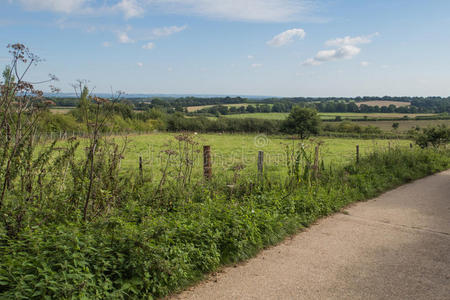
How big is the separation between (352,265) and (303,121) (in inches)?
2574

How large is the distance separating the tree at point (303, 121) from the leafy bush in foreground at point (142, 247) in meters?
62.4

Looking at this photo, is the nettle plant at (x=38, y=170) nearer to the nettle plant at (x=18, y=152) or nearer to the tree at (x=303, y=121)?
the nettle plant at (x=18, y=152)

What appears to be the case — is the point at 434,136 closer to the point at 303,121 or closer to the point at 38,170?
the point at 38,170

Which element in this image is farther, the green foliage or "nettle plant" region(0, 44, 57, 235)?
the green foliage

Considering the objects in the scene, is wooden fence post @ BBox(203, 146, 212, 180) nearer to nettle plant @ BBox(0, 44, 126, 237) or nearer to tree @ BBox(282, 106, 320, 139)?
nettle plant @ BBox(0, 44, 126, 237)

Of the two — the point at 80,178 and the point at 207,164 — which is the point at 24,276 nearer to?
the point at 80,178

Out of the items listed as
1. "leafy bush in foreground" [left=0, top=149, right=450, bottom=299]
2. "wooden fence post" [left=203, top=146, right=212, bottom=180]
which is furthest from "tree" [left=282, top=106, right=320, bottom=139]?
"leafy bush in foreground" [left=0, top=149, right=450, bottom=299]

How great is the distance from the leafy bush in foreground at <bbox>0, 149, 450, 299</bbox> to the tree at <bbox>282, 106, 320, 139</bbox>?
205 feet

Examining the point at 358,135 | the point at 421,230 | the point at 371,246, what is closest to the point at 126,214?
the point at 371,246

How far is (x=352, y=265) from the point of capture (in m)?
5.04

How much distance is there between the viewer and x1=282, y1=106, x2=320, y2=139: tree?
6812 centimetres

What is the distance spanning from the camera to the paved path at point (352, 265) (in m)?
4.21

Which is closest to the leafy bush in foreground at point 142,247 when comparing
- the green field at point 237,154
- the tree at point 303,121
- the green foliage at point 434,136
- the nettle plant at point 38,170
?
the nettle plant at point 38,170

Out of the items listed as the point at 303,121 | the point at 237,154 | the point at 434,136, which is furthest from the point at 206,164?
the point at 303,121
